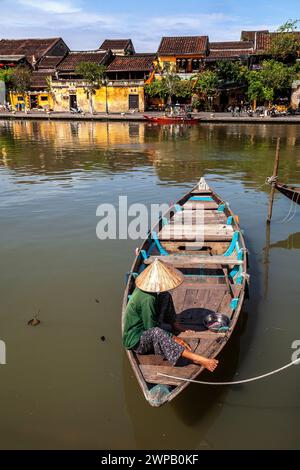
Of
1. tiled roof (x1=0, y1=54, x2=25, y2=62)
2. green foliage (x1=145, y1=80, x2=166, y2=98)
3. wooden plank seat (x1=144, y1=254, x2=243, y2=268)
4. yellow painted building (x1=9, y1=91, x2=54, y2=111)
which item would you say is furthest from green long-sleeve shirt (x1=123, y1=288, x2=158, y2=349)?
tiled roof (x1=0, y1=54, x2=25, y2=62)

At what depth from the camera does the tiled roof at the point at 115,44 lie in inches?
2098

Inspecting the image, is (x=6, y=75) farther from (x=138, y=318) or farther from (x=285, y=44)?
(x=138, y=318)

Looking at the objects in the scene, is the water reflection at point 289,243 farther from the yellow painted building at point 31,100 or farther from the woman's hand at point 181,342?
the yellow painted building at point 31,100

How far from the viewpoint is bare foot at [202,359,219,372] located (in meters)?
4.27

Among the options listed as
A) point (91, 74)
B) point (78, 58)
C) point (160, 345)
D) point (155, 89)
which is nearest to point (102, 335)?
point (160, 345)

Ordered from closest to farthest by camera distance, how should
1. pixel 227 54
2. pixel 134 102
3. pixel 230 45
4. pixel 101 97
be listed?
pixel 227 54 < pixel 134 102 < pixel 101 97 < pixel 230 45

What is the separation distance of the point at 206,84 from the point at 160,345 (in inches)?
1602

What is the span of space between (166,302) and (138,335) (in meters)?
0.58

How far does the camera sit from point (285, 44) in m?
39.5

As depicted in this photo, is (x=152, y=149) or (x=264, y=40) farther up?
(x=264, y=40)

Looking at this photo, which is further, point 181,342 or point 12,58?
point 12,58

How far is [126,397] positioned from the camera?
15.8 ft

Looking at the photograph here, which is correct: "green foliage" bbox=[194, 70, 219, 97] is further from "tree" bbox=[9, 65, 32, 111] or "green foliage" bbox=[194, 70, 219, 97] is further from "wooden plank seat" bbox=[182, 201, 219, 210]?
"wooden plank seat" bbox=[182, 201, 219, 210]

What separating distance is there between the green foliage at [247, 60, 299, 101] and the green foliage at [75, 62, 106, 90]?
16592mm
